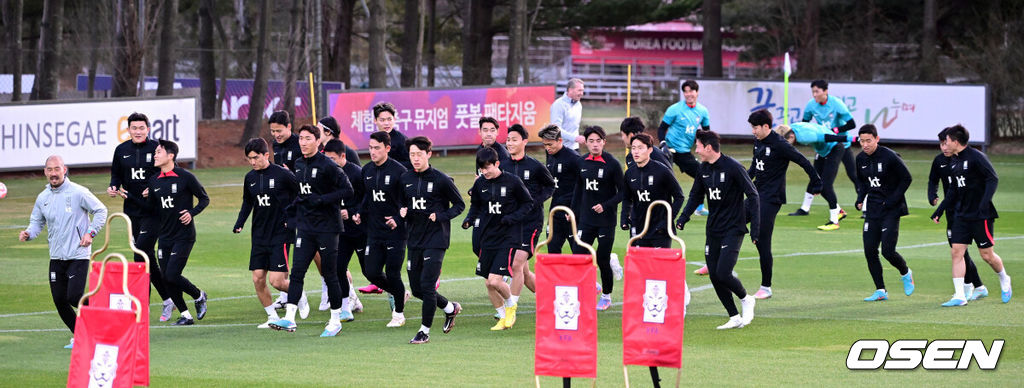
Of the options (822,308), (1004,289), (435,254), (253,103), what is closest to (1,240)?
(435,254)

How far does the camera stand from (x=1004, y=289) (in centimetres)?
1409

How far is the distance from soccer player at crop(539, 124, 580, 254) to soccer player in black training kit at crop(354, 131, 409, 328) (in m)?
1.81

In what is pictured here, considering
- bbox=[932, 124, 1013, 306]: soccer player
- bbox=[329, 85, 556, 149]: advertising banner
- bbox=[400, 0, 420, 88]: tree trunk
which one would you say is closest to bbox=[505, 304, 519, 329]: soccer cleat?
bbox=[932, 124, 1013, 306]: soccer player

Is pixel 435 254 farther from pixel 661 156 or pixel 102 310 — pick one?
pixel 102 310

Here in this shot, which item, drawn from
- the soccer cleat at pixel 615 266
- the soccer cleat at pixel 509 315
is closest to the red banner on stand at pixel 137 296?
the soccer cleat at pixel 509 315

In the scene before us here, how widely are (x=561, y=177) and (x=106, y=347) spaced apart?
24.4ft

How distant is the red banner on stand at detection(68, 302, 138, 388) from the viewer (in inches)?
301

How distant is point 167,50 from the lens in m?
37.2

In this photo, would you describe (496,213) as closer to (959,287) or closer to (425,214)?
(425,214)

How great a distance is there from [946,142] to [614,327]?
4.01 m

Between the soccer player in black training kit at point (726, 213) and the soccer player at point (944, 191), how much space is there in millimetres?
2434

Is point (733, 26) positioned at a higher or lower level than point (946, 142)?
higher

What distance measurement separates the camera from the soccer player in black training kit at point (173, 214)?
517 inches

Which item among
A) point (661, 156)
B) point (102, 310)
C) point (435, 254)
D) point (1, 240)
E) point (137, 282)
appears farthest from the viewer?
point (1, 240)
